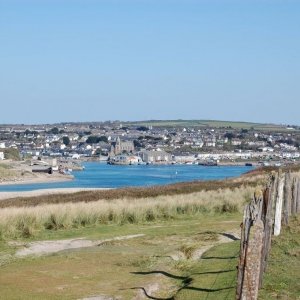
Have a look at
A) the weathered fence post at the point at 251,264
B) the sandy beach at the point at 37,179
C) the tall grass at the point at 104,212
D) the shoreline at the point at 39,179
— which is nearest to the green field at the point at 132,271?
the tall grass at the point at 104,212

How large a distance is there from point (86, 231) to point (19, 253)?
546 centimetres

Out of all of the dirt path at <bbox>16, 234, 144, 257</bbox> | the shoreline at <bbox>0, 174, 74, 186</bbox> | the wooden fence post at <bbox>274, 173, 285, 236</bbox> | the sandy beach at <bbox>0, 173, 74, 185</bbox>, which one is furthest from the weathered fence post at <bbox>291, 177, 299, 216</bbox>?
the sandy beach at <bbox>0, 173, 74, 185</bbox>

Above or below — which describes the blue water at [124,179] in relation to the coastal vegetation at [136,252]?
below

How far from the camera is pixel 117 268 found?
55.2 ft

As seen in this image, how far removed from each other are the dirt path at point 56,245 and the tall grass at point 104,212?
1.90 metres

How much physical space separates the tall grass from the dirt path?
74.9 inches

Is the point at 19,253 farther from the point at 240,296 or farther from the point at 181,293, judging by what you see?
the point at 240,296

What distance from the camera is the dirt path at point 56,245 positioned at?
20.2 meters

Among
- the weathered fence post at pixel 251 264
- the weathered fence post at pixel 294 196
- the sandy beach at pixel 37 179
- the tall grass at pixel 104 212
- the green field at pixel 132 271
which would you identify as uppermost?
the weathered fence post at pixel 251 264

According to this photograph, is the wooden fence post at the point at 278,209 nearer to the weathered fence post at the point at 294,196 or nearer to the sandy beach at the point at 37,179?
the weathered fence post at the point at 294,196

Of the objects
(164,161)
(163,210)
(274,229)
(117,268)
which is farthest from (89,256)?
(164,161)

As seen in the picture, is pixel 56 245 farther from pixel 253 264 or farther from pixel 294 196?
pixel 253 264

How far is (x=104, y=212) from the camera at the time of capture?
2778 centimetres

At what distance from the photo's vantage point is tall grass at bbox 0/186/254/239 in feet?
81.1
